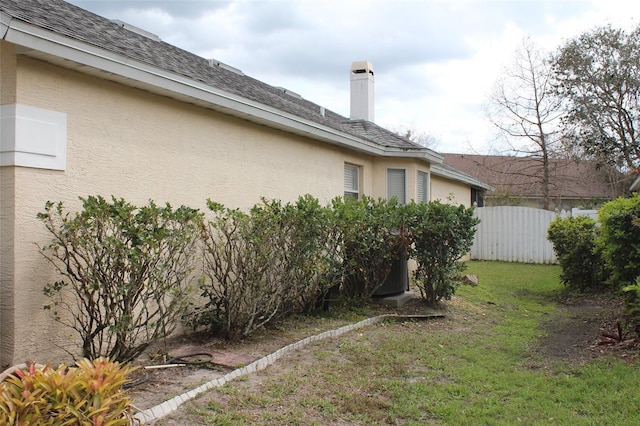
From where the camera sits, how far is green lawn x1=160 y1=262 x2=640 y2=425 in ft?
14.7

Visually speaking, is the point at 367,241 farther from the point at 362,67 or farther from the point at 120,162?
the point at 362,67

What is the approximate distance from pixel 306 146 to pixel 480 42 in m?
4.52

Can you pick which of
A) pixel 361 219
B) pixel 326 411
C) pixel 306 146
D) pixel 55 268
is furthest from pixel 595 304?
pixel 55 268

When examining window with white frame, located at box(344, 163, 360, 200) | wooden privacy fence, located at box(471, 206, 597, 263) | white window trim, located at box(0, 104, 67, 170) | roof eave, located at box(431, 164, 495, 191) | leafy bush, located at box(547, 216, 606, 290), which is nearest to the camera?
white window trim, located at box(0, 104, 67, 170)

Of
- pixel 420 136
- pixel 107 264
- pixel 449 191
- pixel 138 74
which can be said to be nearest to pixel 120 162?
pixel 138 74

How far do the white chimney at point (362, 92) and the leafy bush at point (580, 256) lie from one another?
6125mm

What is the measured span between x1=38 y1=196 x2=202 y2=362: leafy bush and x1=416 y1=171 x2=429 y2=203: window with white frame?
332 inches

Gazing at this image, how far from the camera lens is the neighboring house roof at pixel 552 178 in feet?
93.6

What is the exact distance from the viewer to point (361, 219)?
8438 millimetres

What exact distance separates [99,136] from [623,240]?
22.8ft

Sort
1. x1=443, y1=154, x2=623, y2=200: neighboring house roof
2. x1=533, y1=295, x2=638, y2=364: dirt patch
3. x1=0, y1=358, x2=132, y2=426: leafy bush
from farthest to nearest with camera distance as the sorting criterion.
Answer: x1=443, y1=154, x2=623, y2=200: neighboring house roof
x1=533, y1=295, x2=638, y2=364: dirt patch
x1=0, y1=358, x2=132, y2=426: leafy bush

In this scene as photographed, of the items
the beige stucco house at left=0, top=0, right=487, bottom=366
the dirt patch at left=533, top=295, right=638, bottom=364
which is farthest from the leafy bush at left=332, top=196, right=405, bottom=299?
the dirt patch at left=533, top=295, right=638, bottom=364

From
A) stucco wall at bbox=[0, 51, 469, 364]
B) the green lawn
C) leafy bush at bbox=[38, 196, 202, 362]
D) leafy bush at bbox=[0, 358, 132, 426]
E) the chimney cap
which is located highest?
the chimney cap

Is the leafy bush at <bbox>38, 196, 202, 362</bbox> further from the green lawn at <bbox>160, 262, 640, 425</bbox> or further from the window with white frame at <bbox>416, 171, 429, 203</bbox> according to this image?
the window with white frame at <bbox>416, 171, 429, 203</bbox>
